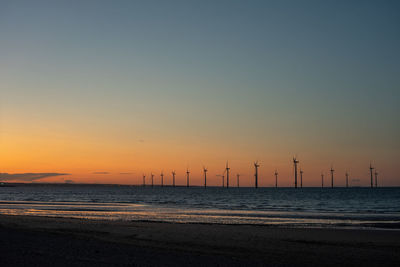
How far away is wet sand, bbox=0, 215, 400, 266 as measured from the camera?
49.5ft

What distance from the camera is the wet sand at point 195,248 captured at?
15086 millimetres

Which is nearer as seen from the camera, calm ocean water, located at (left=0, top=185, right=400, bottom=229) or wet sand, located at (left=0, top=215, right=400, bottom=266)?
wet sand, located at (left=0, top=215, right=400, bottom=266)

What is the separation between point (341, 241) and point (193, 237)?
8523 mm

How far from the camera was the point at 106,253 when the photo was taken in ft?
54.3

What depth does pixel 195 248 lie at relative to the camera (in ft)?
60.9

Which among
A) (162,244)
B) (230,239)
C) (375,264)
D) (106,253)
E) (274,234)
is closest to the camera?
(375,264)

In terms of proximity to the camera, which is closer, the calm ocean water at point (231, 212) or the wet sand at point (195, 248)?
the wet sand at point (195, 248)

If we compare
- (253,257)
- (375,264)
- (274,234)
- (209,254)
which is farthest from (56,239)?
(375,264)

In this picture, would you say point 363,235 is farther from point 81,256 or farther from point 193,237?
point 81,256

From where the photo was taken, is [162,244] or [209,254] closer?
[209,254]

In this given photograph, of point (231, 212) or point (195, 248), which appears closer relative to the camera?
point (195, 248)

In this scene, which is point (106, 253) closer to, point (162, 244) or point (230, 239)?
point (162, 244)

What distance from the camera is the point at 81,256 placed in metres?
15.6

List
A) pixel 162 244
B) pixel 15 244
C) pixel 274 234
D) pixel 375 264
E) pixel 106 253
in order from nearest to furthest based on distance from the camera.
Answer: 1. pixel 375 264
2. pixel 106 253
3. pixel 15 244
4. pixel 162 244
5. pixel 274 234
